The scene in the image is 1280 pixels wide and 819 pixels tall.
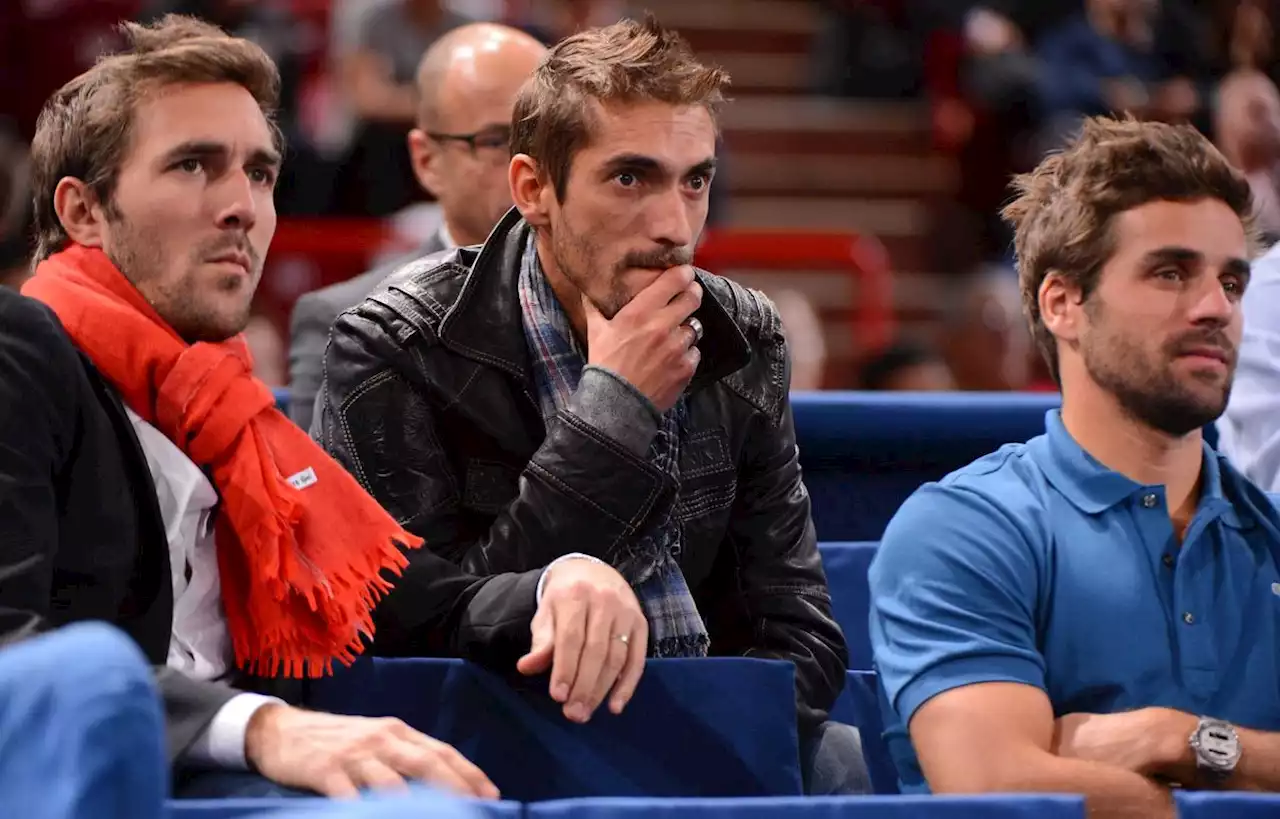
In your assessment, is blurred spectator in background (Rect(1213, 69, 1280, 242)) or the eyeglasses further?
blurred spectator in background (Rect(1213, 69, 1280, 242))

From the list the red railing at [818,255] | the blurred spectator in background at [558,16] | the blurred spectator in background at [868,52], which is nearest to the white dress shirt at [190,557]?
the red railing at [818,255]

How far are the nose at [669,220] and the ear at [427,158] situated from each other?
4.17ft

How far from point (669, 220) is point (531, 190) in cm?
20

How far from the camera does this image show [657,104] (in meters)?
2.12

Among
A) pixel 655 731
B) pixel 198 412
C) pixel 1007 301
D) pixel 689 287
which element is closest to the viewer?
pixel 655 731

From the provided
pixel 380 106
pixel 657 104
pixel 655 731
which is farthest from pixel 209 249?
pixel 380 106

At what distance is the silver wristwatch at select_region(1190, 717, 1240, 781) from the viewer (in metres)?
1.83

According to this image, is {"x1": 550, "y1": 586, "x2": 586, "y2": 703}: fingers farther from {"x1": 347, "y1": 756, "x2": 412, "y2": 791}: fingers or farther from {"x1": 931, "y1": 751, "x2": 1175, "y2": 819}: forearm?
{"x1": 931, "y1": 751, "x2": 1175, "y2": 819}: forearm

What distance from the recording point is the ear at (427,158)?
3.33 m

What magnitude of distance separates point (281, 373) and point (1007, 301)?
2.14 meters

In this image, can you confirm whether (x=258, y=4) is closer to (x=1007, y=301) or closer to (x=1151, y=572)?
(x=1007, y=301)

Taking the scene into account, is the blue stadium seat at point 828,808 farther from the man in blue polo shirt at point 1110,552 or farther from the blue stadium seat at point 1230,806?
the man in blue polo shirt at point 1110,552

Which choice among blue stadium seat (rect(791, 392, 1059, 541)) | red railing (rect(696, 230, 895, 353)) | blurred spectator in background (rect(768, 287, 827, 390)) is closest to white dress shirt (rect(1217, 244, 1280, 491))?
blue stadium seat (rect(791, 392, 1059, 541))

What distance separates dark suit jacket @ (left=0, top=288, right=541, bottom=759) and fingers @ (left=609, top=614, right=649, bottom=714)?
14cm
